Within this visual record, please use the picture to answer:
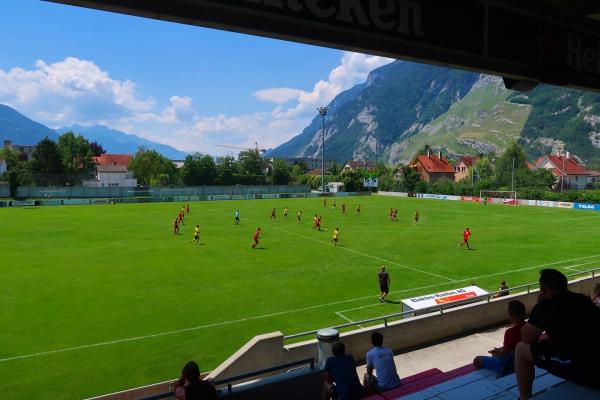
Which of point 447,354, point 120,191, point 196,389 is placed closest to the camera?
point 196,389

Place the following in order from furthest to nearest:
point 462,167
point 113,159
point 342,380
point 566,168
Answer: point 462,167 → point 113,159 → point 566,168 → point 342,380

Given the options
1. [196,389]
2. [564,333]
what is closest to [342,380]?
[196,389]

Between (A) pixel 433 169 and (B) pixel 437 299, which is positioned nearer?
(B) pixel 437 299

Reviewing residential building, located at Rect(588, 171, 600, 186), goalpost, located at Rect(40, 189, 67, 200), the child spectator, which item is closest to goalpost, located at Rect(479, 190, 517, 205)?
residential building, located at Rect(588, 171, 600, 186)

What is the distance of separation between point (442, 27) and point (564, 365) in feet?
11.6

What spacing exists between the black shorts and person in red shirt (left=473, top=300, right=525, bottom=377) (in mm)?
1649

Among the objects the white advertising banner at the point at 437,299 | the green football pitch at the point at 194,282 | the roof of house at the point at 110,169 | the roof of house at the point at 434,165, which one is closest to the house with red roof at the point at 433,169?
the roof of house at the point at 434,165

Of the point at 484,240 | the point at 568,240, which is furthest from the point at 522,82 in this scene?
the point at 568,240

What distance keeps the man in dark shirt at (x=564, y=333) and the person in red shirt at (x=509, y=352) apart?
1692mm

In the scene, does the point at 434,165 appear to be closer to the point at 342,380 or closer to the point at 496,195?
the point at 496,195

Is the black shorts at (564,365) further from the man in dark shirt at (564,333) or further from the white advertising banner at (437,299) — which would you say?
the white advertising banner at (437,299)

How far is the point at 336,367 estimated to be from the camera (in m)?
6.37

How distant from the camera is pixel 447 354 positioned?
492 inches

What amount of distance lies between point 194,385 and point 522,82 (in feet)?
19.4
